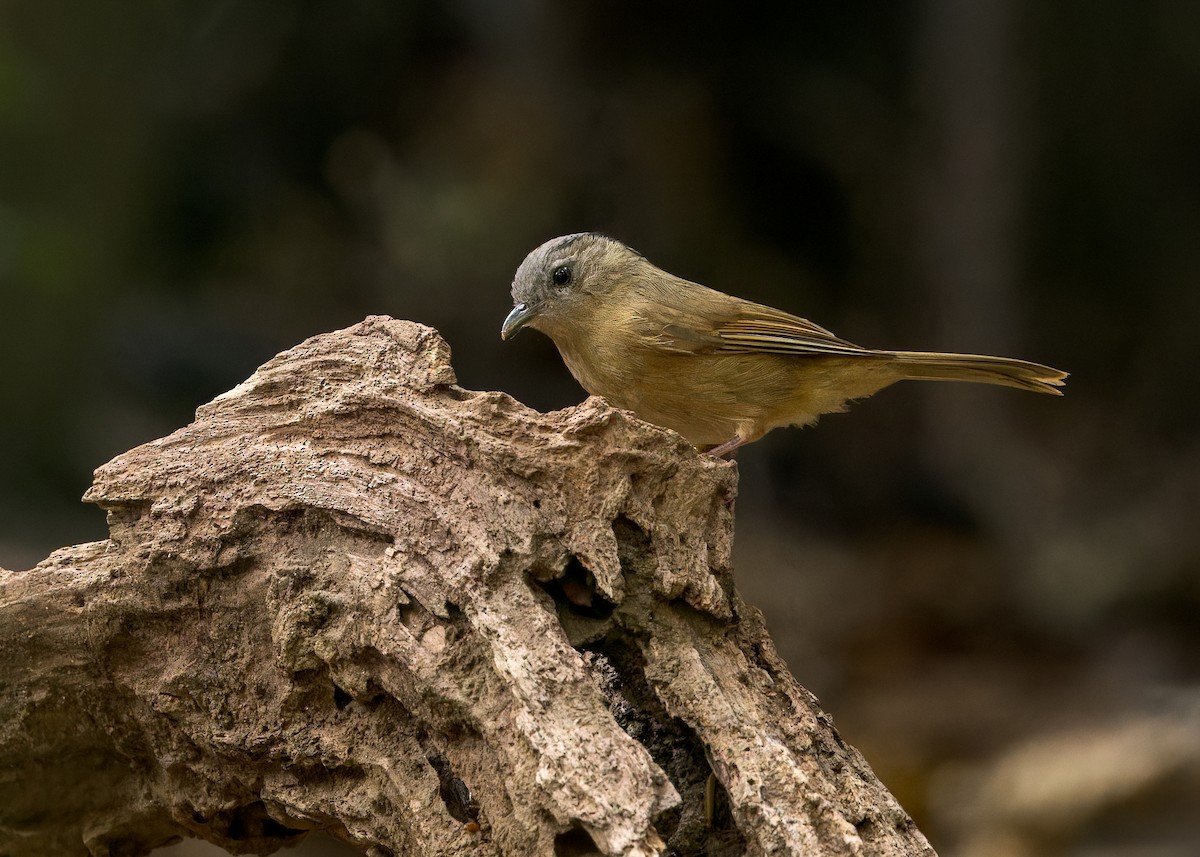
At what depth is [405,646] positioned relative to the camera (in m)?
2.69

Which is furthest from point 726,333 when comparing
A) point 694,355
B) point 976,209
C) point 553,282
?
point 976,209

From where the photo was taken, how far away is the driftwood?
101 inches

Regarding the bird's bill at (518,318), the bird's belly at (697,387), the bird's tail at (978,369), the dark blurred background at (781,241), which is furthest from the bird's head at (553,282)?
the dark blurred background at (781,241)

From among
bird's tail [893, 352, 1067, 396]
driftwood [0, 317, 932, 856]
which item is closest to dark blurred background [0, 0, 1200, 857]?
bird's tail [893, 352, 1067, 396]

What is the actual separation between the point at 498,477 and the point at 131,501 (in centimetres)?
93

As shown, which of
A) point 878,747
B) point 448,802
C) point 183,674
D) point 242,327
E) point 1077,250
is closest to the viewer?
point 448,802

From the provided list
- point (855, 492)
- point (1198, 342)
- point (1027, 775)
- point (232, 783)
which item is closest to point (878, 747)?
point (1027, 775)

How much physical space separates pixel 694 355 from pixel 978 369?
117cm

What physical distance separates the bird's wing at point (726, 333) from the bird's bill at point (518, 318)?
1.38 feet

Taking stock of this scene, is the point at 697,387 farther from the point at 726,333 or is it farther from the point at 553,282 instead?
the point at 553,282

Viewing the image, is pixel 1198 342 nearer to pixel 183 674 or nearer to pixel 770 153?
pixel 770 153

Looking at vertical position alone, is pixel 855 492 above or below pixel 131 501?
above

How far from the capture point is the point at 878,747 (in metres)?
7.18

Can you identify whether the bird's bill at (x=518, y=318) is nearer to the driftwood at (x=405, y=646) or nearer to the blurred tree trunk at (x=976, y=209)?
the driftwood at (x=405, y=646)
